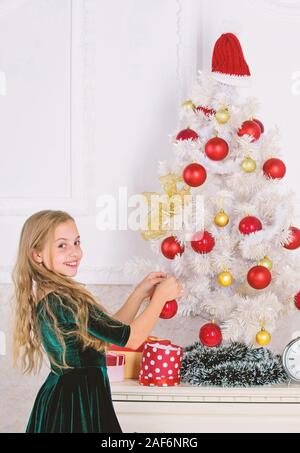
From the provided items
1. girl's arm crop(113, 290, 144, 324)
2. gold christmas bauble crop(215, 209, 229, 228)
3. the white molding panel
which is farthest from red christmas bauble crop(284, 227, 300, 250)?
the white molding panel

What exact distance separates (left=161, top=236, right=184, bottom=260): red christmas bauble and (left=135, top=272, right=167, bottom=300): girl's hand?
3.7 inches

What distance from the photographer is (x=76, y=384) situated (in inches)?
84.3

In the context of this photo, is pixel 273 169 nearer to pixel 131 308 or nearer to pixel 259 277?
Result: pixel 259 277

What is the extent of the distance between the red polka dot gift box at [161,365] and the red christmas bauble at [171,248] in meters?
0.33

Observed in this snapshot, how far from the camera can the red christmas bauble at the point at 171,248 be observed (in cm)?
253

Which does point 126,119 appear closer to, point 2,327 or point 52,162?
point 52,162

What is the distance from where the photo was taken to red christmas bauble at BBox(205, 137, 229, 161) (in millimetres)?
2506

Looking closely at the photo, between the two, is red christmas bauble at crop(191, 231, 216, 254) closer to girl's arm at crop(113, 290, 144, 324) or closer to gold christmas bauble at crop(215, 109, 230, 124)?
girl's arm at crop(113, 290, 144, 324)

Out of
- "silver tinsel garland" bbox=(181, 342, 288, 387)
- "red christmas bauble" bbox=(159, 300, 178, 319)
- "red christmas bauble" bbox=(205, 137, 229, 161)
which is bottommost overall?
"silver tinsel garland" bbox=(181, 342, 288, 387)

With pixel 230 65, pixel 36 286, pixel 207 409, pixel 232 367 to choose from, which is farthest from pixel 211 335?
pixel 230 65

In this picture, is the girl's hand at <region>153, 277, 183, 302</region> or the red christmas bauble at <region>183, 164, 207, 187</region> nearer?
the girl's hand at <region>153, 277, 183, 302</region>

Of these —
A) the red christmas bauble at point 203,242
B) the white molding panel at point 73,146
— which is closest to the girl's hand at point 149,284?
the red christmas bauble at point 203,242

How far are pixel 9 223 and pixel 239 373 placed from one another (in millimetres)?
1282

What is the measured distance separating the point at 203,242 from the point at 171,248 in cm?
12
